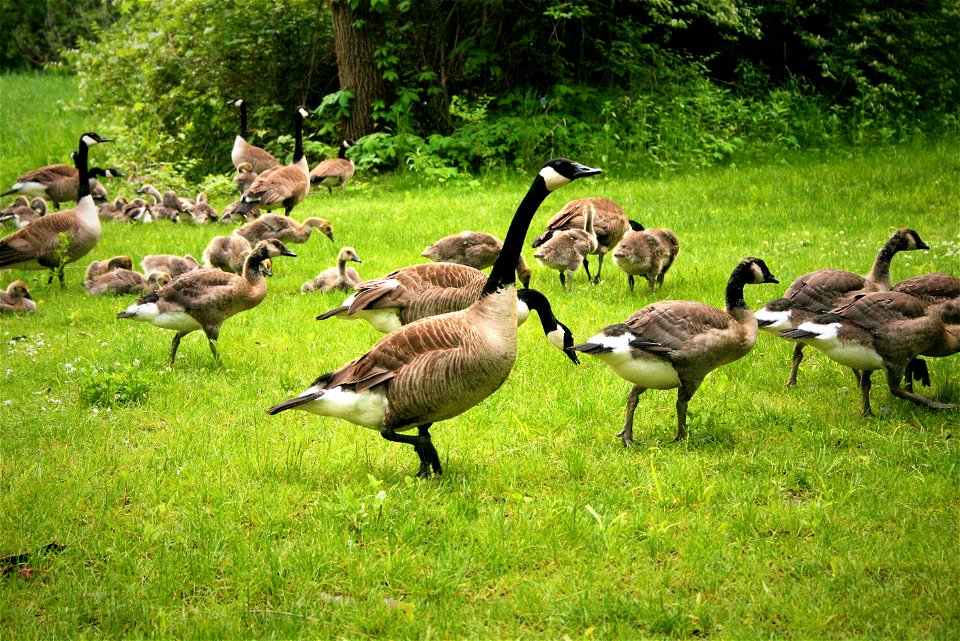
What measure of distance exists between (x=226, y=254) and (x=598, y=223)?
4974mm

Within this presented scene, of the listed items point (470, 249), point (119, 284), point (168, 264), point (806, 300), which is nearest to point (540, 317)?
point (806, 300)

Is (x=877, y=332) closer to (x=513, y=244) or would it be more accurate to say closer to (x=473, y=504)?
(x=513, y=244)

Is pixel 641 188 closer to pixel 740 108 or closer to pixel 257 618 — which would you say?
pixel 740 108

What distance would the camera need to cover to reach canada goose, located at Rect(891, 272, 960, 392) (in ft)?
22.6

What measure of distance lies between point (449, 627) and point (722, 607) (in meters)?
1.37

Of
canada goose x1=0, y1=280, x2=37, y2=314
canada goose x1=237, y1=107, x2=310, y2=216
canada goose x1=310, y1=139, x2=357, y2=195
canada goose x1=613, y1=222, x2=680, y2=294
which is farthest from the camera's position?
canada goose x1=310, y1=139, x2=357, y2=195

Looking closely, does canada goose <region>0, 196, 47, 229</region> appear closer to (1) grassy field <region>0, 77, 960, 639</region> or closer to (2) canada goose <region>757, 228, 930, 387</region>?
(1) grassy field <region>0, 77, 960, 639</region>

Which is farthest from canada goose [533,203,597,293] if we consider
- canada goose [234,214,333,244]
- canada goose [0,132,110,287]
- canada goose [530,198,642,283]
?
canada goose [0,132,110,287]

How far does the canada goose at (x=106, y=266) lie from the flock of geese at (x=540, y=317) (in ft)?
2.41

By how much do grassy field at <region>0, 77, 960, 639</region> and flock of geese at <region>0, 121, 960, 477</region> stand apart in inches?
18.5

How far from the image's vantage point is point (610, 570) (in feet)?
15.7

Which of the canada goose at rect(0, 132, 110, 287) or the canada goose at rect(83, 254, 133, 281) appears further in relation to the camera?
the canada goose at rect(83, 254, 133, 281)

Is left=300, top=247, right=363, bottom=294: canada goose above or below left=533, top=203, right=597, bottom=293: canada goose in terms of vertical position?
below

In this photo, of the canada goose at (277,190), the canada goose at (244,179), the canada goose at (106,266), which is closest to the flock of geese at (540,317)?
the canada goose at (106,266)
